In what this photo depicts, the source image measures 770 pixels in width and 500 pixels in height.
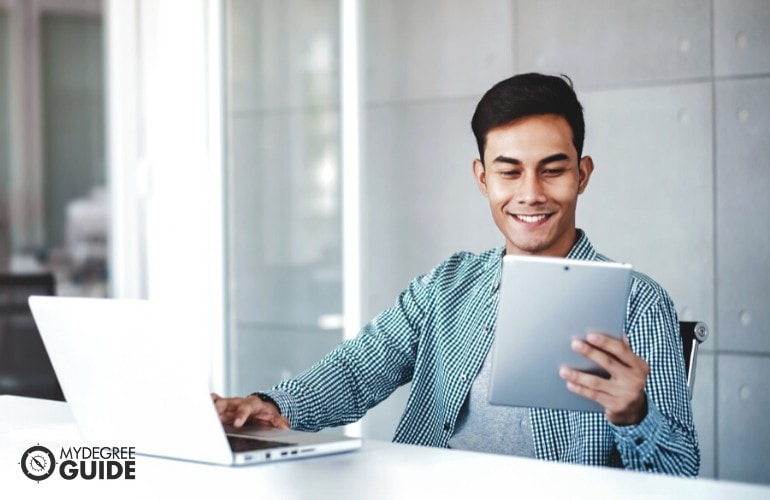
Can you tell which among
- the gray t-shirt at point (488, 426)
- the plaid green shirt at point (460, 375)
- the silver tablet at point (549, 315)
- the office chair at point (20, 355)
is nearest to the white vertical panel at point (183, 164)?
the office chair at point (20, 355)

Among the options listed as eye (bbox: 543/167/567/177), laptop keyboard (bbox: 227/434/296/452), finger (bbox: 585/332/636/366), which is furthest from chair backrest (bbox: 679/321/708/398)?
laptop keyboard (bbox: 227/434/296/452)

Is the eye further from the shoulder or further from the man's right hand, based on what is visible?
the man's right hand

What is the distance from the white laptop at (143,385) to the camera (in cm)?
153

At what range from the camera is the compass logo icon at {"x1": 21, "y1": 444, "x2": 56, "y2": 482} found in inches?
65.3

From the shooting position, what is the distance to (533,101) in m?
2.21

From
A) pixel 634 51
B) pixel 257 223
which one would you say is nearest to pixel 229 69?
pixel 257 223

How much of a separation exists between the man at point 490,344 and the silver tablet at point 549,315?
0.82ft

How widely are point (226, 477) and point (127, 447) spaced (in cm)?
27

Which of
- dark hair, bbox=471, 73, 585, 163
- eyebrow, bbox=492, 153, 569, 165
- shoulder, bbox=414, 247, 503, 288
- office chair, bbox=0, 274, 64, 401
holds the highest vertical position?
dark hair, bbox=471, 73, 585, 163

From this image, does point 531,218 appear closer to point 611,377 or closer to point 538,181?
point 538,181

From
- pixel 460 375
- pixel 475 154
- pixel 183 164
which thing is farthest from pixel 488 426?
pixel 183 164

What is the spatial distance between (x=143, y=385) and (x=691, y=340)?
1177mm

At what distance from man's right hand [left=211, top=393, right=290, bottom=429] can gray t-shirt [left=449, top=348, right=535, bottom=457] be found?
0.36 m

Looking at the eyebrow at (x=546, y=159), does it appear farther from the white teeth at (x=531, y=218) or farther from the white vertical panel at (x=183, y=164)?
the white vertical panel at (x=183, y=164)
